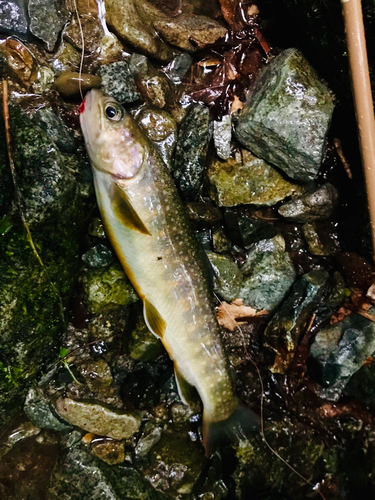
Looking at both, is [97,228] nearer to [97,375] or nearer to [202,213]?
[202,213]

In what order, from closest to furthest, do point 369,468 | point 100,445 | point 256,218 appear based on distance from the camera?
point 100,445 < point 369,468 < point 256,218

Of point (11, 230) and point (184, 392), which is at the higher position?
point (11, 230)

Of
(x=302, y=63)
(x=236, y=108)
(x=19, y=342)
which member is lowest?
(x=19, y=342)

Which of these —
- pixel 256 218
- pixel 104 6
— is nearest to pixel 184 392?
pixel 256 218

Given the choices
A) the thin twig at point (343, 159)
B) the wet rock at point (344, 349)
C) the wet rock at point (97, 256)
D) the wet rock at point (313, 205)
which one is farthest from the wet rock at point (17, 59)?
the wet rock at point (344, 349)

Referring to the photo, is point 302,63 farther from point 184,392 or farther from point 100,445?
point 100,445

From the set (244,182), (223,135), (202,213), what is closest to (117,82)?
(223,135)
